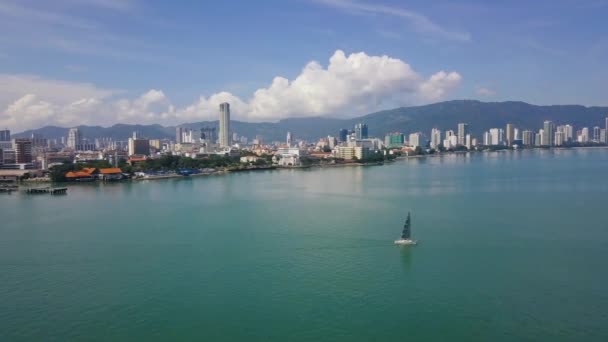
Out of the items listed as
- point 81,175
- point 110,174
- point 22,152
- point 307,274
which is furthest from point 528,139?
point 307,274

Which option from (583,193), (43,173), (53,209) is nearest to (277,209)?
(53,209)

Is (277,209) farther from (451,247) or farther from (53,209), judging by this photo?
(53,209)

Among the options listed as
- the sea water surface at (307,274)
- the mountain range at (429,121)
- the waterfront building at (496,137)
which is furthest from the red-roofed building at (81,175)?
the mountain range at (429,121)

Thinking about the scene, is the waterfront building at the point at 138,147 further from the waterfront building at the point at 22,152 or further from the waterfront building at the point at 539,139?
the waterfront building at the point at 539,139

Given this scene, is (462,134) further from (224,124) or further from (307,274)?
(307,274)

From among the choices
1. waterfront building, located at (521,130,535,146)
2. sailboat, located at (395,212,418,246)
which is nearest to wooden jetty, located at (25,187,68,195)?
sailboat, located at (395,212,418,246)
